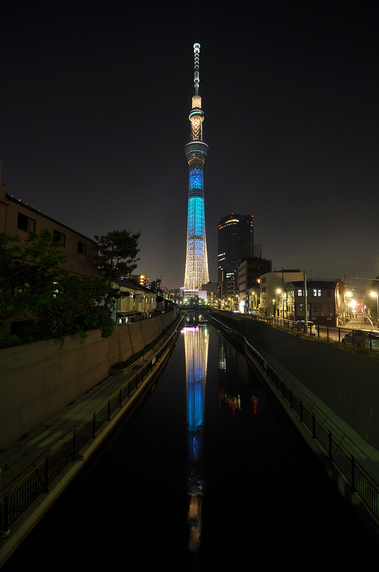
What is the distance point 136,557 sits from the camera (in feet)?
21.4

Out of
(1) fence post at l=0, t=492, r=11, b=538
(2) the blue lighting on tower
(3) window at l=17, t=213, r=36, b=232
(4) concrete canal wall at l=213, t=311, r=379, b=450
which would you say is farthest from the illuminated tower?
(1) fence post at l=0, t=492, r=11, b=538

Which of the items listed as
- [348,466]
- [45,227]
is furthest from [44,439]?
[45,227]

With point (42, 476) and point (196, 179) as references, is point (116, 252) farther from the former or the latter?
point (196, 179)

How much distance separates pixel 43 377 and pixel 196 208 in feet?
497

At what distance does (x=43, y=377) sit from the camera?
448 inches

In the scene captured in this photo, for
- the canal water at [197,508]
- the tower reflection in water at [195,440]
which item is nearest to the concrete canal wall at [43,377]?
the canal water at [197,508]

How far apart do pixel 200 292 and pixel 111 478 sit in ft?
522

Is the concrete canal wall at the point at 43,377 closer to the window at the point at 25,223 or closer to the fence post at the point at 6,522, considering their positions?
the fence post at the point at 6,522

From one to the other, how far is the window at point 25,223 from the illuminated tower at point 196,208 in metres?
140

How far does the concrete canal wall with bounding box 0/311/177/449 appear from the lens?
30.4 ft

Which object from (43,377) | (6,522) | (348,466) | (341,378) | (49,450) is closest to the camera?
(6,522)

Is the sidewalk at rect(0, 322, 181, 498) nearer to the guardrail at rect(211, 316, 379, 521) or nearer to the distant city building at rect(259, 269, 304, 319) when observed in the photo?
the guardrail at rect(211, 316, 379, 521)

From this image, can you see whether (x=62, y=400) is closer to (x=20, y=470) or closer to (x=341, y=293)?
(x=20, y=470)

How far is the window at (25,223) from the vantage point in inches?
637
